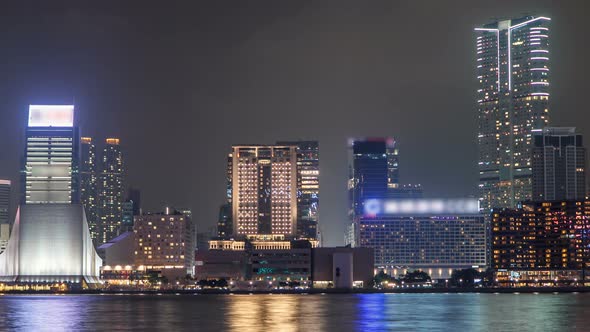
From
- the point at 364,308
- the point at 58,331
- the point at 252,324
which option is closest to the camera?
the point at 58,331

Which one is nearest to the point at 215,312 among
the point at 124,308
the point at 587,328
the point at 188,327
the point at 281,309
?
the point at 281,309

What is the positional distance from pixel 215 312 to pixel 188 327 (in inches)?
1081

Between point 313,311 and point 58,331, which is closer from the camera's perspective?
point 58,331

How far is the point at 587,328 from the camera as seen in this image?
98.8m

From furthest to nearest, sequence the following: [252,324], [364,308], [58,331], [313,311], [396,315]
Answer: [364,308] → [313,311] → [396,315] → [252,324] → [58,331]

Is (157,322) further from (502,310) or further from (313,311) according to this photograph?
(502,310)

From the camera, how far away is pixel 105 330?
98812 mm

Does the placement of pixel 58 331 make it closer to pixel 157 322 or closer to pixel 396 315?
pixel 157 322

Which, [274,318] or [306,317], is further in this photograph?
[306,317]

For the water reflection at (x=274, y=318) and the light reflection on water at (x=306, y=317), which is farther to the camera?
the light reflection on water at (x=306, y=317)

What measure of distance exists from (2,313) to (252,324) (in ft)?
124

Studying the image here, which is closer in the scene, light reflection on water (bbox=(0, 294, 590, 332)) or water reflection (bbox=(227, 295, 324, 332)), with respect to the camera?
water reflection (bbox=(227, 295, 324, 332))

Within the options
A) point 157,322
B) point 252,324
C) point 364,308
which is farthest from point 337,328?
point 364,308

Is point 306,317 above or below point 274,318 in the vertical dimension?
below
